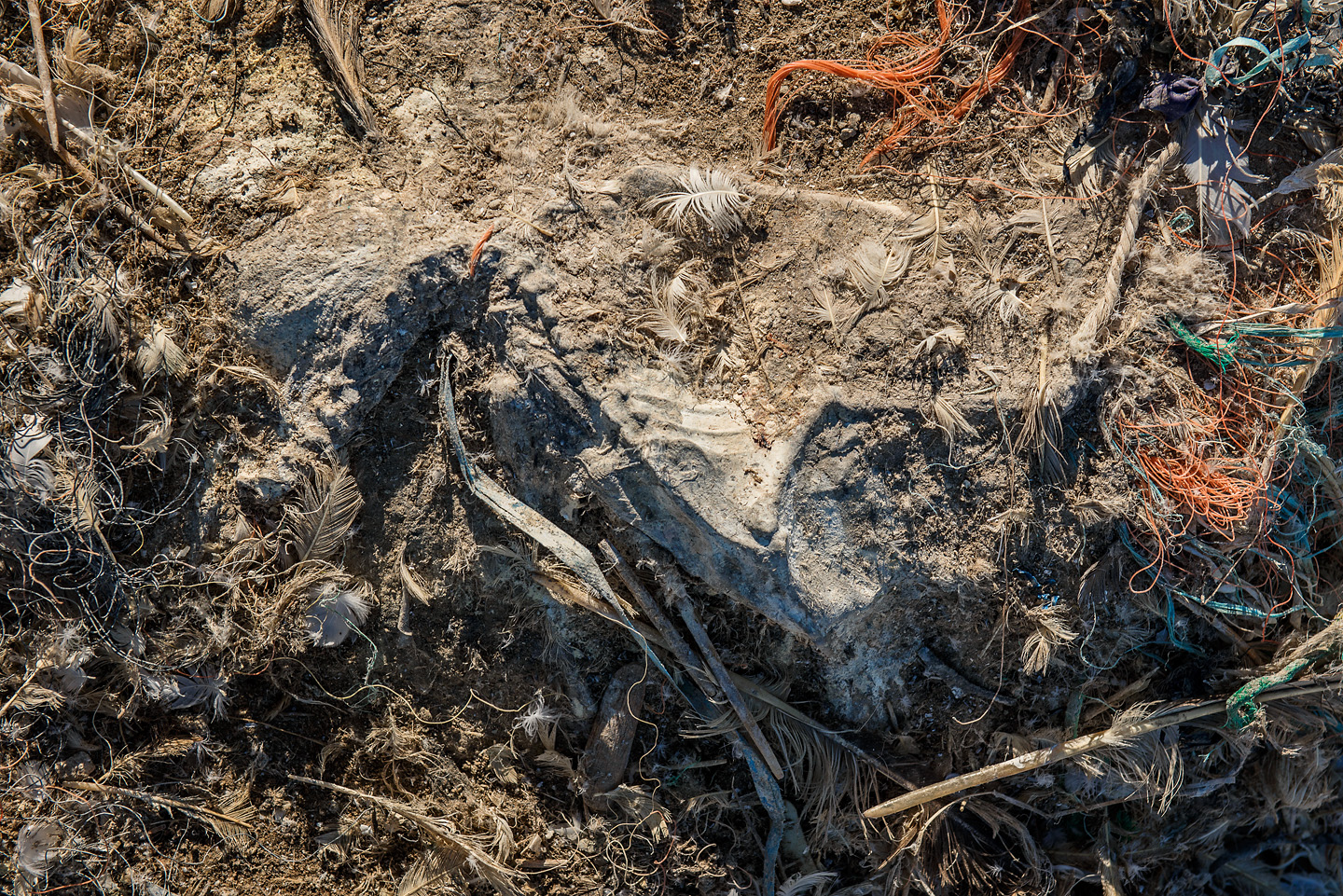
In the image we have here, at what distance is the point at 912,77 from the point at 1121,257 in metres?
0.87

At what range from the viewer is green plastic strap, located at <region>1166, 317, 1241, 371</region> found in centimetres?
228

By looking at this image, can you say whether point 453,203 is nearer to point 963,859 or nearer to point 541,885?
point 541,885

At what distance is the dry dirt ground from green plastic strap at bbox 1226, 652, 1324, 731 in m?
0.08

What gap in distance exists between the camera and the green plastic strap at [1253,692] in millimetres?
2387

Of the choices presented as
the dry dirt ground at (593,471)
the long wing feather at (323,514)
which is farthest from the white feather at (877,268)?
the long wing feather at (323,514)

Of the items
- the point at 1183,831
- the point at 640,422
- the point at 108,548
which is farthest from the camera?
the point at 1183,831

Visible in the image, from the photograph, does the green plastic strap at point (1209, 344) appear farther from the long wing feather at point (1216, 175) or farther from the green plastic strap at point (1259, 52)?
the green plastic strap at point (1259, 52)

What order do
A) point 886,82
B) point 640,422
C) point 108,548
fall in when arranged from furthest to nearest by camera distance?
point 108,548 < point 886,82 < point 640,422

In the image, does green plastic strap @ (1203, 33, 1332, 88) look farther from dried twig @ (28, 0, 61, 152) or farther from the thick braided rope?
dried twig @ (28, 0, 61, 152)

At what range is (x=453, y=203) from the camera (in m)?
2.30

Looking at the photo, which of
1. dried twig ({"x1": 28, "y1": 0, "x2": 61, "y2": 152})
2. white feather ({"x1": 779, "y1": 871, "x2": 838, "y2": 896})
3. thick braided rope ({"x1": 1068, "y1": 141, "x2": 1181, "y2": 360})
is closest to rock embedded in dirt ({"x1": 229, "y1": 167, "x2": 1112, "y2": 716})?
thick braided rope ({"x1": 1068, "y1": 141, "x2": 1181, "y2": 360})

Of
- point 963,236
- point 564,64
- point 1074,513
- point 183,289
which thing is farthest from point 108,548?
point 1074,513

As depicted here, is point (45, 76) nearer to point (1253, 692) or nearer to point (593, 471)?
point (593, 471)

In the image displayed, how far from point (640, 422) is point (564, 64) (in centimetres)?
121
